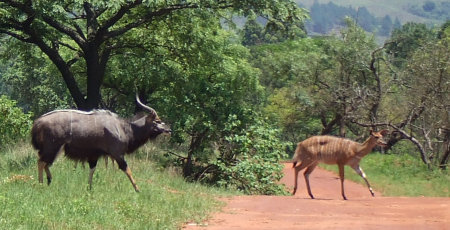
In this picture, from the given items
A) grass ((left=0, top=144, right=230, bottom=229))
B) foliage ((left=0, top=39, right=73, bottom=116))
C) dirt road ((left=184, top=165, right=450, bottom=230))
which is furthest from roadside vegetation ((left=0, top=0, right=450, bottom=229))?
foliage ((left=0, top=39, right=73, bottom=116))

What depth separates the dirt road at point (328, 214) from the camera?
10.9m

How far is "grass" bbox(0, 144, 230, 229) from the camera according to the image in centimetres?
913

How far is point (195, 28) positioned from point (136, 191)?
9352 millimetres

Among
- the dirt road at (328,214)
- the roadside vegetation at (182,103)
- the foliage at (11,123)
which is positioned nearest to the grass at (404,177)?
the roadside vegetation at (182,103)

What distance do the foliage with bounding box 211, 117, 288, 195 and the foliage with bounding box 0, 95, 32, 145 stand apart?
5.62 metres

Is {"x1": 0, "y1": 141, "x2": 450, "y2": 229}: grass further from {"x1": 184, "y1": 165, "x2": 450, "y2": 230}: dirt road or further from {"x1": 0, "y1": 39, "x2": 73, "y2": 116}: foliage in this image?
{"x1": 0, "y1": 39, "x2": 73, "y2": 116}: foliage

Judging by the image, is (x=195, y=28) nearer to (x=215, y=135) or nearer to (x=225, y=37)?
(x=215, y=135)

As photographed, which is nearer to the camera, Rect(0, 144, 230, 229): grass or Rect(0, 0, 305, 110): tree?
Rect(0, 144, 230, 229): grass

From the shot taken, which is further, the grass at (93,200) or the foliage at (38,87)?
the foliage at (38,87)

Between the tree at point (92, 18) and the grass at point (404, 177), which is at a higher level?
the tree at point (92, 18)

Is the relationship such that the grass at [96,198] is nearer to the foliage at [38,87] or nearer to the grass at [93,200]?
the grass at [93,200]

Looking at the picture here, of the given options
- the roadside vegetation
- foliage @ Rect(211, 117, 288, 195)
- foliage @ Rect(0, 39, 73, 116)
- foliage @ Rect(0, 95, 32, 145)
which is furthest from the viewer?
foliage @ Rect(0, 39, 73, 116)

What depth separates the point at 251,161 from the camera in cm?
1983

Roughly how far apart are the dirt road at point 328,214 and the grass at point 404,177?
8.14 m
